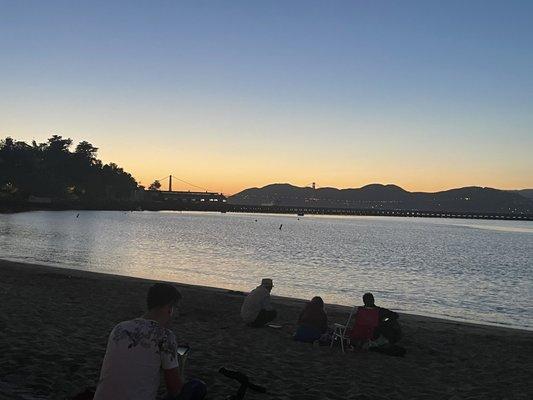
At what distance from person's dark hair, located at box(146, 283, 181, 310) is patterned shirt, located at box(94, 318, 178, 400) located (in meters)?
0.15

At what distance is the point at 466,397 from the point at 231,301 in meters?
11.7

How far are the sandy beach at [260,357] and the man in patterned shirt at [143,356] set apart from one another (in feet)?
10.7

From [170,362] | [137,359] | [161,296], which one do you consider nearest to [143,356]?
[137,359]

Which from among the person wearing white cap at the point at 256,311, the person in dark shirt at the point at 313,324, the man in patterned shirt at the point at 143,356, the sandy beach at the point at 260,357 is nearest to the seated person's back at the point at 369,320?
the sandy beach at the point at 260,357

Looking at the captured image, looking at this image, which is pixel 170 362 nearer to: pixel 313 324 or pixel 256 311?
pixel 313 324

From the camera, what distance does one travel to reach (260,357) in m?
10.6

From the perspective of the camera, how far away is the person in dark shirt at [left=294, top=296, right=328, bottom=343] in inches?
489

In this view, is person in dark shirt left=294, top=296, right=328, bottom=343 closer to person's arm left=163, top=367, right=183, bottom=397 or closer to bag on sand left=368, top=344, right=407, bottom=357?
bag on sand left=368, top=344, right=407, bottom=357

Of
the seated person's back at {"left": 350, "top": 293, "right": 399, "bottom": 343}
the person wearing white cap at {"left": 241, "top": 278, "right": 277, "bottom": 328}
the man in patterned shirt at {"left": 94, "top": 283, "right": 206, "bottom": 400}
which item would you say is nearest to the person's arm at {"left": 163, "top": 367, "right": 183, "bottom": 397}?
the man in patterned shirt at {"left": 94, "top": 283, "right": 206, "bottom": 400}

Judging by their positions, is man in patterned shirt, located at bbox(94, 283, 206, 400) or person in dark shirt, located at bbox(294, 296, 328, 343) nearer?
man in patterned shirt, located at bbox(94, 283, 206, 400)

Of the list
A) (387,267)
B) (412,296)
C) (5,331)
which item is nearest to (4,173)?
(387,267)

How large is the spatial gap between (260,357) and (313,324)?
2333 millimetres

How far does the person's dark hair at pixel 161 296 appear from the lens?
14.6ft

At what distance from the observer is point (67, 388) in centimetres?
746
